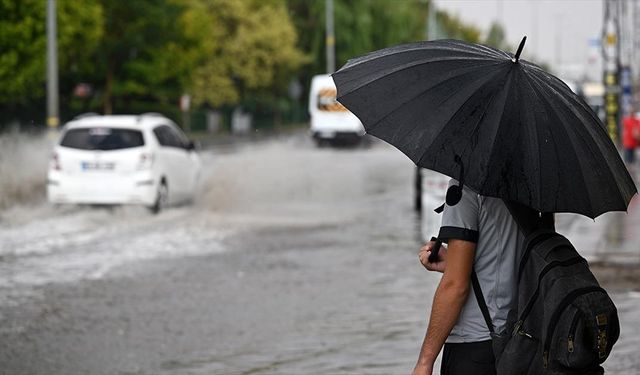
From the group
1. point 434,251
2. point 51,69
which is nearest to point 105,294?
point 434,251

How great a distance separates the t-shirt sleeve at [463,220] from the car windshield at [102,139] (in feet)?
56.1

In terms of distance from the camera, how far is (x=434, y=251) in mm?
4539

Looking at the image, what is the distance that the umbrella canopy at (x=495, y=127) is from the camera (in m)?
4.33

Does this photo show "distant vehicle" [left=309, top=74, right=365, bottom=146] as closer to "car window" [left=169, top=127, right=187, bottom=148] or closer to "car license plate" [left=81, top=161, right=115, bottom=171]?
"car window" [left=169, top=127, right=187, bottom=148]

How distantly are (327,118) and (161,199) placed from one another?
3295cm

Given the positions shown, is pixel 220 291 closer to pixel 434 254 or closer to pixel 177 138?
pixel 434 254

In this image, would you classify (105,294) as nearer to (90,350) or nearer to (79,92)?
(90,350)

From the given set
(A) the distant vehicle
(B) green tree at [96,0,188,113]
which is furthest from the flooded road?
(A) the distant vehicle

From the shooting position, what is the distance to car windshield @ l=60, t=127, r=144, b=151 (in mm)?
21141

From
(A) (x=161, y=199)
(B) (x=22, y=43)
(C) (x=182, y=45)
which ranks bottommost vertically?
(A) (x=161, y=199)

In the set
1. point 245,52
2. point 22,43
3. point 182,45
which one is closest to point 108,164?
point 22,43

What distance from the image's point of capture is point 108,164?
2092 cm

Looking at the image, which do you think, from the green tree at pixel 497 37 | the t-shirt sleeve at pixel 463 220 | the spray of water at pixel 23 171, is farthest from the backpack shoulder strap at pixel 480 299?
the green tree at pixel 497 37

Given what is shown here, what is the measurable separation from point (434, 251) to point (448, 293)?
23 cm
